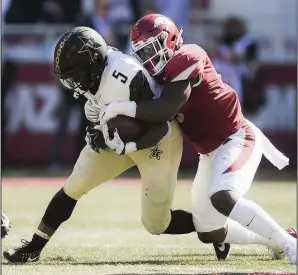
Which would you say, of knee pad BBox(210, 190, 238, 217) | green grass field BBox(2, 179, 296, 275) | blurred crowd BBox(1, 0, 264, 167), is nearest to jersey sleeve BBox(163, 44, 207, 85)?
knee pad BBox(210, 190, 238, 217)

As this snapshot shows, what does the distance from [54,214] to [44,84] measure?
7048 millimetres

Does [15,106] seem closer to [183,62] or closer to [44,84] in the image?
[44,84]

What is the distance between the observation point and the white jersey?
4879mm

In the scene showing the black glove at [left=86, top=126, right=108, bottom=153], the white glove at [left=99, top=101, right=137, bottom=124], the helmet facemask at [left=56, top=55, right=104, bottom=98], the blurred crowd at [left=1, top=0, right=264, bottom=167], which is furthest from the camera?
the blurred crowd at [left=1, top=0, right=264, bottom=167]

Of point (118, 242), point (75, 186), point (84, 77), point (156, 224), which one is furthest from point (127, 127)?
point (118, 242)

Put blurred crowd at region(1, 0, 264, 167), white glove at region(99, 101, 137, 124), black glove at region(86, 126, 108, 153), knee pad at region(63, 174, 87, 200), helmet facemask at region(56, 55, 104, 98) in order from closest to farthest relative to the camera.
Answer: white glove at region(99, 101, 137, 124) < helmet facemask at region(56, 55, 104, 98) < black glove at region(86, 126, 108, 153) < knee pad at region(63, 174, 87, 200) < blurred crowd at region(1, 0, 264, 167)

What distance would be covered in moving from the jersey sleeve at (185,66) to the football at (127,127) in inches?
11.3

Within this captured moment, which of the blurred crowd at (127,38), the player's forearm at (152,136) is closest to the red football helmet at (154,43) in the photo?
the player's forearm at (152,136)

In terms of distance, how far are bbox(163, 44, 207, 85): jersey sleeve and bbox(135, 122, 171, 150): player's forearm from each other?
26 cm

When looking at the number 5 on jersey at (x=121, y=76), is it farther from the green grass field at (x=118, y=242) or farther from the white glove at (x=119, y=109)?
the green grass field at (x=118, y=242)

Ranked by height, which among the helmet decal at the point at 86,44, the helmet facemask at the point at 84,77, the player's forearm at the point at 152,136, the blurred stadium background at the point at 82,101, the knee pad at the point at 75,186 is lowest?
the blurred stadium background at the point at 82,101

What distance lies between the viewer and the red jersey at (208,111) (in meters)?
5.10

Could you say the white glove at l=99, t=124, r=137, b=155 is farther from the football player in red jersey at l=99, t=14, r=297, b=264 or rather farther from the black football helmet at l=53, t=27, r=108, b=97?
the black football helmet at l=53, t=27, r=108, b=97

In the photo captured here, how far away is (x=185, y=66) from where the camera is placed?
4.88 m
